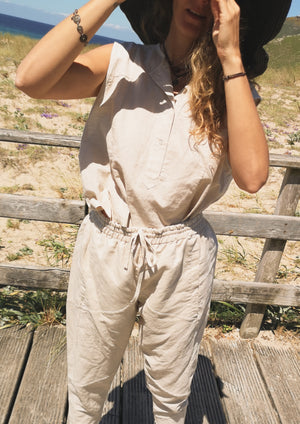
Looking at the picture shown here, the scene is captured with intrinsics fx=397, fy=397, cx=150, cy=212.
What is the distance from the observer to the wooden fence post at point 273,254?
A: 8.43 ft

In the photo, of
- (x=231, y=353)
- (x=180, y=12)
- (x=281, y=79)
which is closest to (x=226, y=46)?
(x=180, y=12)

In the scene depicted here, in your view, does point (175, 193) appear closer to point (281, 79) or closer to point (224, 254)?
point (224, 254)

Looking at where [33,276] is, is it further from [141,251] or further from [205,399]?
[141,251]

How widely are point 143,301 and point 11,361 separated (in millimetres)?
1411

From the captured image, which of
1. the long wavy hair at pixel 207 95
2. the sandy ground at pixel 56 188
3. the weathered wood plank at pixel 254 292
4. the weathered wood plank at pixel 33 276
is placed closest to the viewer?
the long wavy hair at pixel 207 95

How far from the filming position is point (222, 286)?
2814 mm

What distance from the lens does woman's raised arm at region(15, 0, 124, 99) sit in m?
1.16

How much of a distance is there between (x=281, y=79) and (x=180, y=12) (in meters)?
15.3

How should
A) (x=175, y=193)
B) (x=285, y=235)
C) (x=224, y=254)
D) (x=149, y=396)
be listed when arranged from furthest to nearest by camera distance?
(x=224, y=254) → (x=285, y=235) → (x=149, y=396) → (x=175, y=193)

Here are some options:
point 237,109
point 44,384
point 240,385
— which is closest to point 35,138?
point 237,109

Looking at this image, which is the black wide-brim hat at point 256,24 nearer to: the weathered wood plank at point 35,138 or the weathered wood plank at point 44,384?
the weathered wood plank at point 35,138

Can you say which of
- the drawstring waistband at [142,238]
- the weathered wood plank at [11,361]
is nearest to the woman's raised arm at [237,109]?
the drawstring waistband at [142,238]

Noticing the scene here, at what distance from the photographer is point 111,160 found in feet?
4.44

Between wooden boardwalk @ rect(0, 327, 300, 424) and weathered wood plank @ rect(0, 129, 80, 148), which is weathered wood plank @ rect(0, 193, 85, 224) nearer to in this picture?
weathered wood plank @ rect(0, 129, 80, 148)
